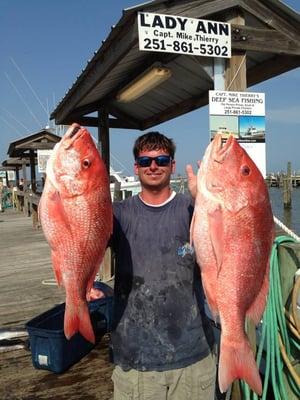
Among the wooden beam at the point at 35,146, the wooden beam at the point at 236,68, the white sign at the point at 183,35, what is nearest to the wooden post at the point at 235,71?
the wooden beam at the point at 236,68

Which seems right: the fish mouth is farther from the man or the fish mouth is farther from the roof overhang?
the roof overhang

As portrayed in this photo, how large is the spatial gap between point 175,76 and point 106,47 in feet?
3.43

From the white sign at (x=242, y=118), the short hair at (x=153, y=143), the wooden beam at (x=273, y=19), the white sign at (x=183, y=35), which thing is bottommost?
the short hair at (x=153, y=143)

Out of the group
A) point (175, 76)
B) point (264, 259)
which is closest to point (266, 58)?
point (175, 76)

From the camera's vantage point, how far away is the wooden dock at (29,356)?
3812 millimetres

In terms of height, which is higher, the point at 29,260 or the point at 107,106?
the point at 107,106

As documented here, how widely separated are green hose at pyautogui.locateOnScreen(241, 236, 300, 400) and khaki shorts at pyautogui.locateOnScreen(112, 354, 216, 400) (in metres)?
0.59

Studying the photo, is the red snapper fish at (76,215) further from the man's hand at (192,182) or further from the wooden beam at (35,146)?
the wooden beam at (35,146)

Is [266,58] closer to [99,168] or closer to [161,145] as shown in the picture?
[161,145]

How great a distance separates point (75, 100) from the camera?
19.2ft

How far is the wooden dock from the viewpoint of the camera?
3812 millimetres

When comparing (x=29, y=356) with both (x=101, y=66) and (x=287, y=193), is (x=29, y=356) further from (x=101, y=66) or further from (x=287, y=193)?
(x=287, y=193)

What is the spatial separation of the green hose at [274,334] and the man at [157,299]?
1.96 ft

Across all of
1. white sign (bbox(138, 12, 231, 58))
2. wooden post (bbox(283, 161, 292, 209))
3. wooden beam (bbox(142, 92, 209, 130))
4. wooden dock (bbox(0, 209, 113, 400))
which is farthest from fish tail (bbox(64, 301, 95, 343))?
wooden post (bbox(283, 161, 292, 209))
